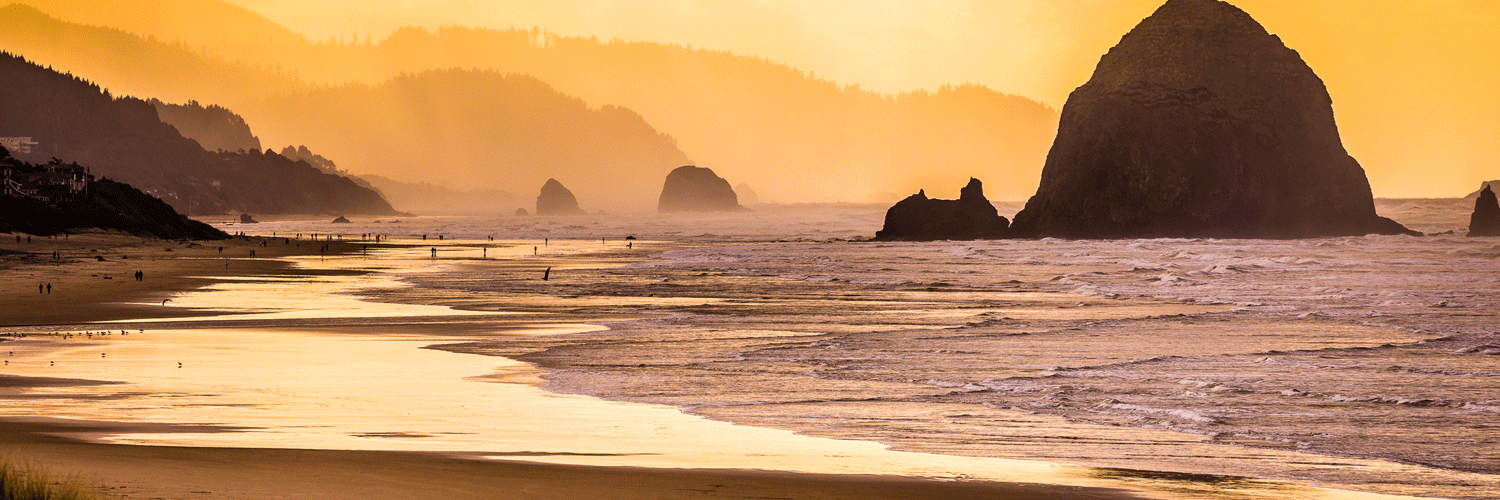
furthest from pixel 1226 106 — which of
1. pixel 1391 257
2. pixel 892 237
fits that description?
pixel 1391 257

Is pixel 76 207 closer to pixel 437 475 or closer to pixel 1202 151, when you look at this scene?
pixel 1202 151

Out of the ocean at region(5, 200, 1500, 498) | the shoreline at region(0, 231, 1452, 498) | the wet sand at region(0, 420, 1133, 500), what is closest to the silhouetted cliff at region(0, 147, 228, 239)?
the ocean at region(5, 200, 1500, 498)

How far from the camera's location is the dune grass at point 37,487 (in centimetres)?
817

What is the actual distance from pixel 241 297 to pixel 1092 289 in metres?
31.0

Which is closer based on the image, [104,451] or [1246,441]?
[104,451]

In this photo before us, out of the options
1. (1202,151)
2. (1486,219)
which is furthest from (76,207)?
(1486,219)

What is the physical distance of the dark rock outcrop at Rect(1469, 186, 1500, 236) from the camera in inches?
4427

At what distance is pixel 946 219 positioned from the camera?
12056cm

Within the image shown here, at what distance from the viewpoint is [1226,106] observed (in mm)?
131875

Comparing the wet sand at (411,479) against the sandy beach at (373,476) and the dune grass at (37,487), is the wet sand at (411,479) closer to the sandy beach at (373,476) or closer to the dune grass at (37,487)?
the sandy beach at (373,476)

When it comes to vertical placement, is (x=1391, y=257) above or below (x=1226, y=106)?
below

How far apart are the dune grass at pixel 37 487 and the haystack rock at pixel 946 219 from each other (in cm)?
11115

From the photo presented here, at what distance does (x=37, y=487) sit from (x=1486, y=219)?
5079 inches

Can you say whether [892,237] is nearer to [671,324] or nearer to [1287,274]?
[1287,274]
